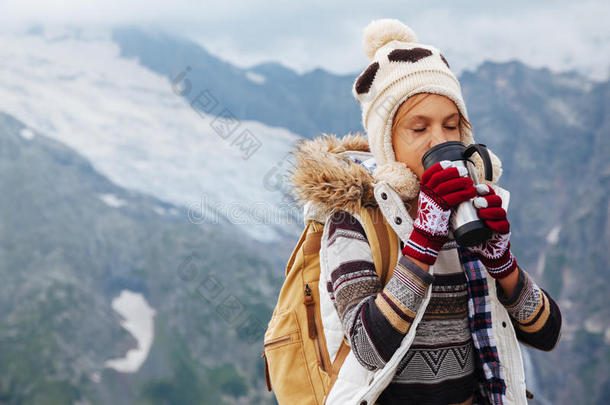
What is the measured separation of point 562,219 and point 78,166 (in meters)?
42.6

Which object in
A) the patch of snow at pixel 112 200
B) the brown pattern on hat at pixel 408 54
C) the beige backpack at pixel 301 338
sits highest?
the brown pattern on hat at pixel 408 54

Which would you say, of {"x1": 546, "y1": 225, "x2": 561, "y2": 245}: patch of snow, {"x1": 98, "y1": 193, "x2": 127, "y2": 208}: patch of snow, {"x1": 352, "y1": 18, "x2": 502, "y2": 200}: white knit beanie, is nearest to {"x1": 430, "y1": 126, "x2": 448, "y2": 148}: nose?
{"x1": 352, "y1": 18, "x2": 502, "y2": 200}: white knit beanie

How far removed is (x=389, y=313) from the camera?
115 centimetres

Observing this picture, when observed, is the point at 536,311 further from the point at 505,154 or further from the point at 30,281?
the point at 505,154

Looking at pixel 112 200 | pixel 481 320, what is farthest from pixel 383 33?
pixel 112 200

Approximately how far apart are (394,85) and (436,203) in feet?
1.49

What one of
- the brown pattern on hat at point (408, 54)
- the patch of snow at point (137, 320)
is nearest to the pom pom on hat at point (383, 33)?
the brown pattern on hat at point (408, 54)

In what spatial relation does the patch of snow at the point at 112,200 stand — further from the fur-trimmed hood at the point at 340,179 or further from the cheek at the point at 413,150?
the cheek at the point at 413,150

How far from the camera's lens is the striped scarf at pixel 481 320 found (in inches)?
52.6

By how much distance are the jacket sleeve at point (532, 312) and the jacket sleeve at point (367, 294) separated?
0.35 meters

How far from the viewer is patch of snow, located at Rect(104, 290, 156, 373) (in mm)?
21886

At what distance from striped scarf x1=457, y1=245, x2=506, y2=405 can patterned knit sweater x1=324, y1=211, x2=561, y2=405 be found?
0.02m

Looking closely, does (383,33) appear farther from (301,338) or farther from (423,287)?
(301,338)

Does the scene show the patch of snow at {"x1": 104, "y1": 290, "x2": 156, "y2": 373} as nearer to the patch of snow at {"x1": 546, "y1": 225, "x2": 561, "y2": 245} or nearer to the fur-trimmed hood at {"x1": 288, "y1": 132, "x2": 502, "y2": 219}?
the fur-trimmed hood at {"x1": 288, "y1": 132, "x2": 502, "y2": 219}
